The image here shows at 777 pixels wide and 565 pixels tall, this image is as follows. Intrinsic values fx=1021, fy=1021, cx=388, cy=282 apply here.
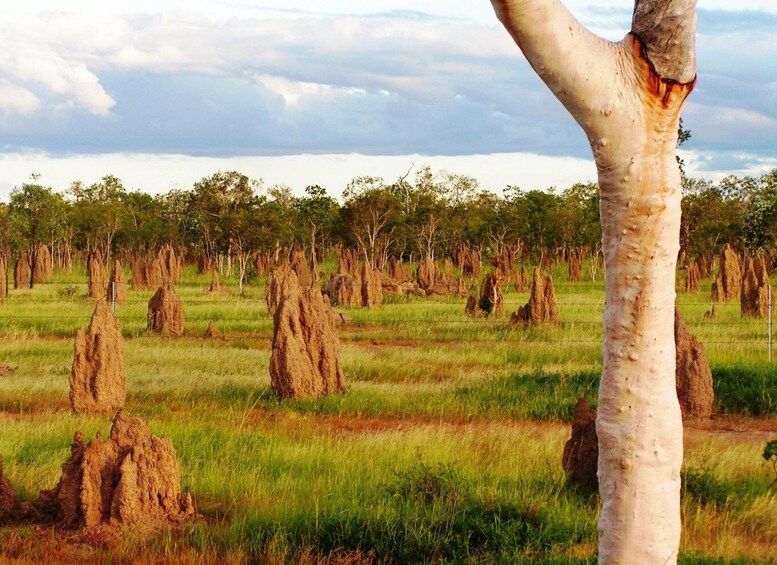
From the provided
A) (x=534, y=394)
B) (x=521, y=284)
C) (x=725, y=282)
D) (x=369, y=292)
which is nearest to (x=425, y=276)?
(x=521, y=284)

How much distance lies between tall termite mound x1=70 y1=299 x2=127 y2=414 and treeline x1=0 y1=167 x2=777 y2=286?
3398 cm

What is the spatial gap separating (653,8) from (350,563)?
12.2 ft

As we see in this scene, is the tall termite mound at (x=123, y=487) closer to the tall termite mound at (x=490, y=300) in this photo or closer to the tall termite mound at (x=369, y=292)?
the tall termite mound at (x=490, y=300)

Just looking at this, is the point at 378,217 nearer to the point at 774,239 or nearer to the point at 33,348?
the point at 774,239

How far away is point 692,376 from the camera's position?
12484mm

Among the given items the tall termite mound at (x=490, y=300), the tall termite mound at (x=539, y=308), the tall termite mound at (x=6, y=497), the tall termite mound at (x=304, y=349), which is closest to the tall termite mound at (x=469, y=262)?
the tall termite mound at (x=490, y=300)

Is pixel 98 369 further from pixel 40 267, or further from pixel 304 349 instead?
pixel 40 267

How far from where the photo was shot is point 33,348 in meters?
19.4

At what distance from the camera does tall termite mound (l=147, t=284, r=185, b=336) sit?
22.4 metres

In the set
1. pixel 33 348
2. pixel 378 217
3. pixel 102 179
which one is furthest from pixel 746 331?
pixel 102 179

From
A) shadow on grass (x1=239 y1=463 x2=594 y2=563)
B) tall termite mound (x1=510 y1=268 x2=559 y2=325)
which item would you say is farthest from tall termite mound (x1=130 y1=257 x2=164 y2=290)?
shadow on grass (x1=239 y1=463 x2=594 y2=563)

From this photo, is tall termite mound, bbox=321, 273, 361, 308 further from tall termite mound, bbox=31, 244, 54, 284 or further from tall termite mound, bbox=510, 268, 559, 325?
tall termite mound, bbox=31, 244, 54, 284

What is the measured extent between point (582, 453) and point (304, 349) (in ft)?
19.9

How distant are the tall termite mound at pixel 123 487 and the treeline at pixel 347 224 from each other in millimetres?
38878
